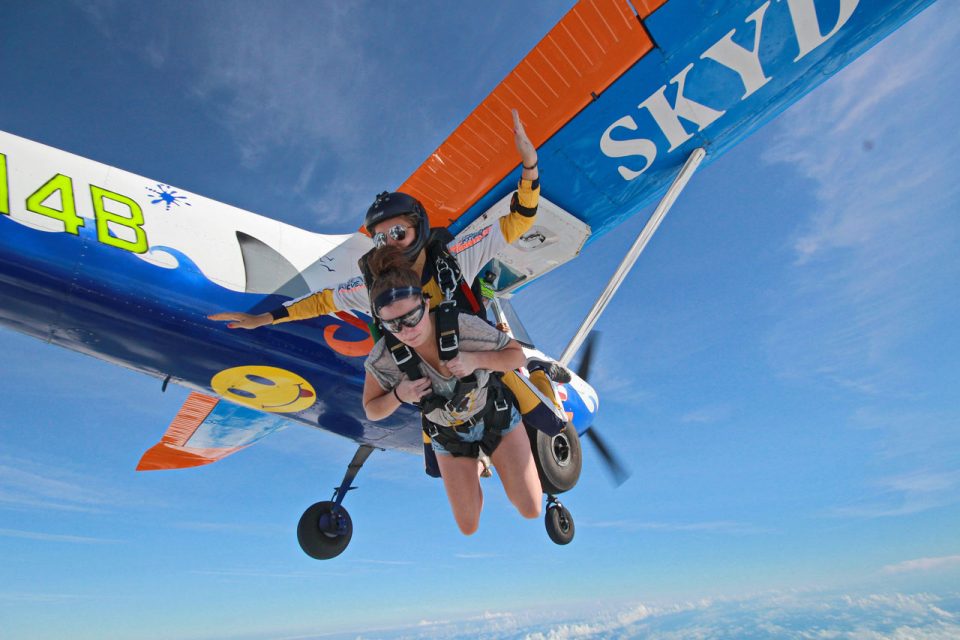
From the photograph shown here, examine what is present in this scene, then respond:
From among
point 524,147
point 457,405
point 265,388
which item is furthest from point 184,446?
point 524,147

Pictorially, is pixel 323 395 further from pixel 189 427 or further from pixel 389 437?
pixel 189 427

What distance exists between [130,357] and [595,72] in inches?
189

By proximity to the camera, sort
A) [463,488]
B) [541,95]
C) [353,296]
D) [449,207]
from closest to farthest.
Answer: [463,488], [353,296], [541,95], [449,207]

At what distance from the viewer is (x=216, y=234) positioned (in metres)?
4.76

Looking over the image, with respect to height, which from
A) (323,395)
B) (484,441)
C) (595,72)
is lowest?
(484,441)

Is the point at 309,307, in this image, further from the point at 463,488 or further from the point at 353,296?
the point at 463,488

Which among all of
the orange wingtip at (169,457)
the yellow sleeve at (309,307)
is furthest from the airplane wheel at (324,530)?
the yellow sleeve at (309,307)

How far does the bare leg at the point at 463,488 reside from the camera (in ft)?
10.6

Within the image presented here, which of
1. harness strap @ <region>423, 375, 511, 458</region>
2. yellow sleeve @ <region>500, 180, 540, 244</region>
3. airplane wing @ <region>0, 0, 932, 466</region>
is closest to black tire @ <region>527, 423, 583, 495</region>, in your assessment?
airplane wing @ <region>0, 0, 932, 466</region>

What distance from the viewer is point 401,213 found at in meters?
2.66

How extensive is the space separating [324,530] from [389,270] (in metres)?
4.95

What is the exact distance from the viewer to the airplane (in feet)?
13.5

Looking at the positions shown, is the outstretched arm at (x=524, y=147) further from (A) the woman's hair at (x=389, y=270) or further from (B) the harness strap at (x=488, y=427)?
(B) the harness strap at (x=488, y=427)

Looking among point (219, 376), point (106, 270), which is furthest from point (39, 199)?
point (219, 376)
